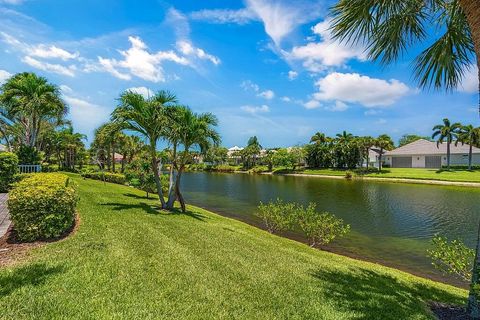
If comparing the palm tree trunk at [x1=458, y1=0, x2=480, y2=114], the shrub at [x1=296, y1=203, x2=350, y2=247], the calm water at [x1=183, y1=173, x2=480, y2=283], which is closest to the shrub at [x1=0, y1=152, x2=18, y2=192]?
the calm water at [x1=183, y1=173, x2=480, y2=283]

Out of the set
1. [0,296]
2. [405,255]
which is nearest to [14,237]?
[0,296]

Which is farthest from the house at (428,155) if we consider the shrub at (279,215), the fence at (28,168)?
the fence at (28,168)

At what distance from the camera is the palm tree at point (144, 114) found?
12406mm

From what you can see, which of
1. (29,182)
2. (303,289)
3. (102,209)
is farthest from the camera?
(102,209)

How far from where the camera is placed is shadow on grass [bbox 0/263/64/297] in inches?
161

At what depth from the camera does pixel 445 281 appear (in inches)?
397

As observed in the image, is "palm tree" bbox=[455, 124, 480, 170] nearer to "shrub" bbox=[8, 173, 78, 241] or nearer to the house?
the house

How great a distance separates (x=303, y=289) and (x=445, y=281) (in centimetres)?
816

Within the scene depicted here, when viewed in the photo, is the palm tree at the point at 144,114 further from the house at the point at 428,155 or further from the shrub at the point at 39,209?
the house at the point at 428,155

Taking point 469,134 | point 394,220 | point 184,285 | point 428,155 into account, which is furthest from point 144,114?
point 428,155

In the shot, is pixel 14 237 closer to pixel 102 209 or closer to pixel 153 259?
pixel 153 259

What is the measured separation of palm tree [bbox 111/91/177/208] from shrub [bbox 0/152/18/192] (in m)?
5.33

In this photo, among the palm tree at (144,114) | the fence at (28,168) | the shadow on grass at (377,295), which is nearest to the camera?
the shadow on grass at (377,295)

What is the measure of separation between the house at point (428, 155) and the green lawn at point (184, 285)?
69.7 metres
